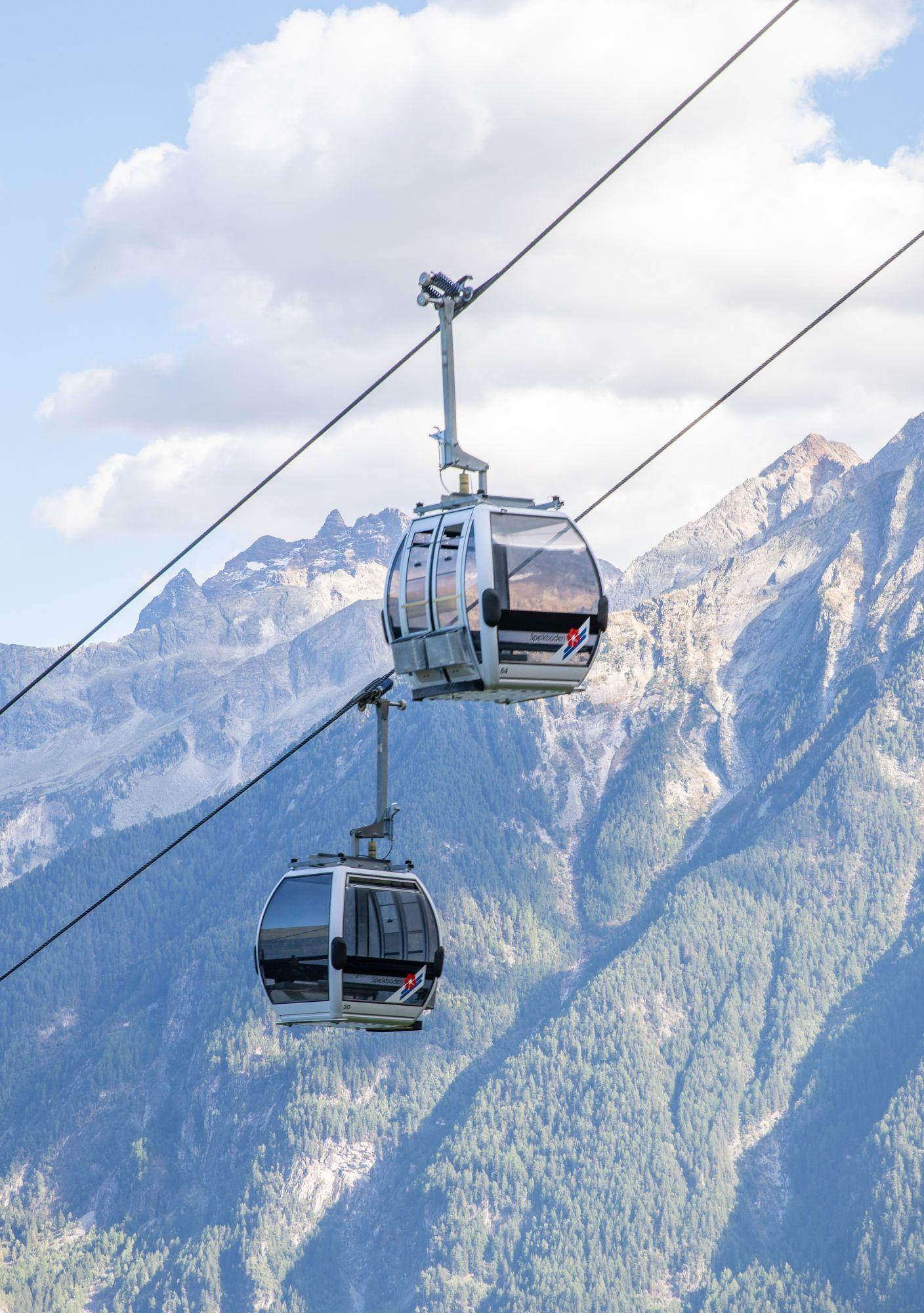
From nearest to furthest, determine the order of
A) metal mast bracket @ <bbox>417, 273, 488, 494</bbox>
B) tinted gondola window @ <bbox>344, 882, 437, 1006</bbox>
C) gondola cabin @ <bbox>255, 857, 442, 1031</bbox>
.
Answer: metal mast bracket @ <bbox>417, 273, 488, 494</bbox> < gondola cabin @ <bbox>255, 857, 442, 1031</bbox> < tinted gondola window @ <bbox>344, 882, 437, 1006</bbox>

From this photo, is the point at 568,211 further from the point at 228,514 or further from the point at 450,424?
the point at 228,514

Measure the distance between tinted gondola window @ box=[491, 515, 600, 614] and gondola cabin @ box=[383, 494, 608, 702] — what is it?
0.01 metres

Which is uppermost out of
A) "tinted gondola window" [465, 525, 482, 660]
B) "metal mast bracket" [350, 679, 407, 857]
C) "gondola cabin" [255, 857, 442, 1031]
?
"tinted gondola window" [465, 525, 482, 660]

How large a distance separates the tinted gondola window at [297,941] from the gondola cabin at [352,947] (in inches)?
0.5

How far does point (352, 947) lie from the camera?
3731 cm

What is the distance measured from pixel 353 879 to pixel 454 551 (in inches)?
313

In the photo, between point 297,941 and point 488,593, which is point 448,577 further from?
point 297,941

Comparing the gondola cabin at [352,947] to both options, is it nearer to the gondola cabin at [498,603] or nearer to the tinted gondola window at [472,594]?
the gondola cabin at [498,603]

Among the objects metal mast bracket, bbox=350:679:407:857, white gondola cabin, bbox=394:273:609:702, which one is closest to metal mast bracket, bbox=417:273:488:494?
white gondola cabin, bbox=394:273:609:702

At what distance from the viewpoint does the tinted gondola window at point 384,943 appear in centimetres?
3728

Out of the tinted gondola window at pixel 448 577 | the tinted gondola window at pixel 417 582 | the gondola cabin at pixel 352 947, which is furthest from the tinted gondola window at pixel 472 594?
the gondola cabin at pixel 352 947

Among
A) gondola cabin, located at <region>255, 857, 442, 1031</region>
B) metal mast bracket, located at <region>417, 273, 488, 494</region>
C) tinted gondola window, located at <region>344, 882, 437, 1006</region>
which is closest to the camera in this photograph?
metal mast bracket, located at <region>417, 273, 488, 494</region>

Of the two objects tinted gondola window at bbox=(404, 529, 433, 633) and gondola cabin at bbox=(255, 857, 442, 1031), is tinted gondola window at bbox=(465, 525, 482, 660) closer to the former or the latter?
tinted gondola window at bbox=(404, 529, 433, 633)

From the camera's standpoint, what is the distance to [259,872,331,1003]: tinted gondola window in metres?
37.3
